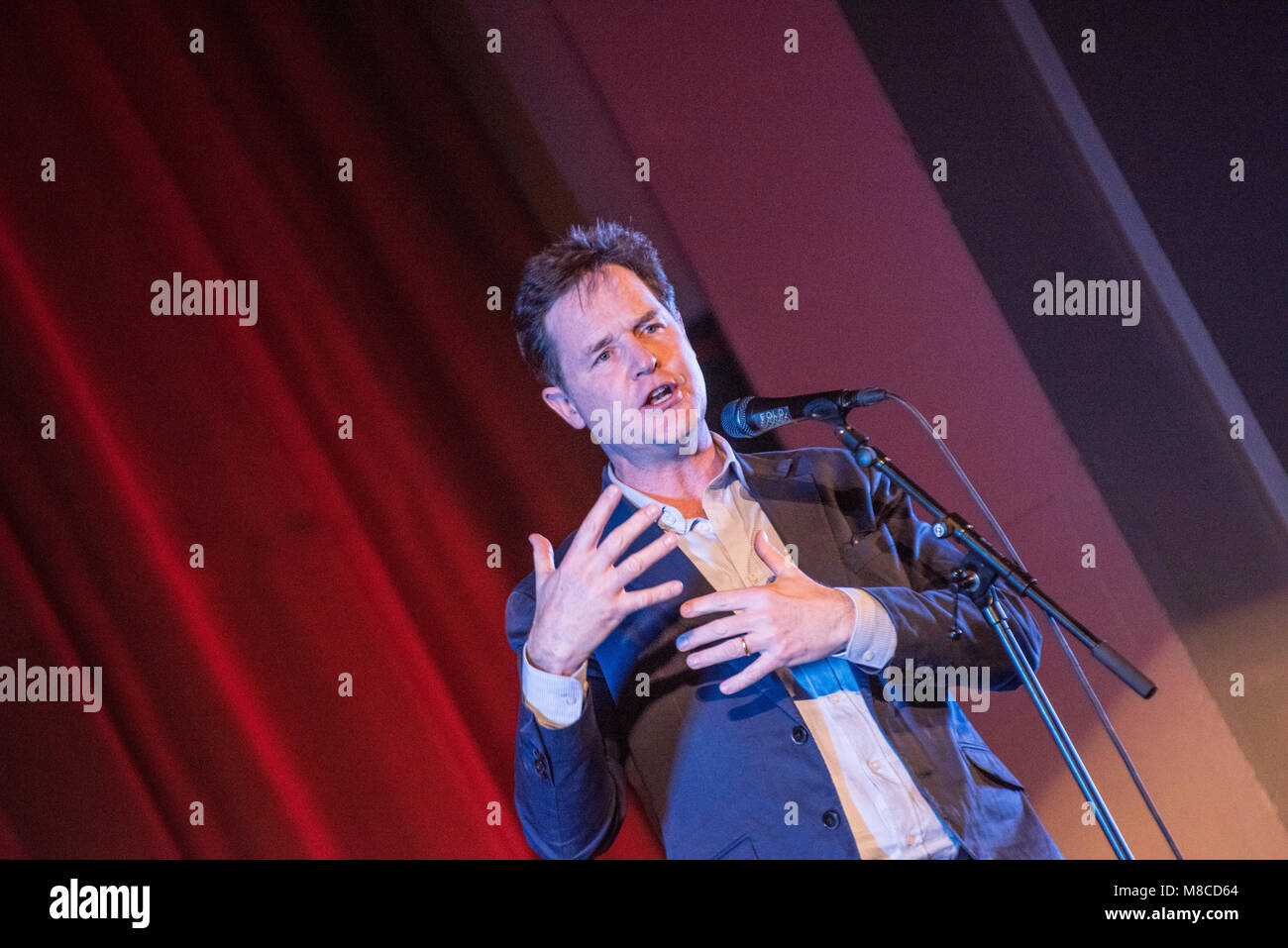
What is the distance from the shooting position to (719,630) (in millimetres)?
1599

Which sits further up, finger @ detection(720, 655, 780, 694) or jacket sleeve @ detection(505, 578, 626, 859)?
finger @ detection(720, 655, 780, 694)

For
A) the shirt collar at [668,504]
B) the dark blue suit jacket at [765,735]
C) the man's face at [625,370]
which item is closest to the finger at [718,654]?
the dark blue suit jacket at [765,735]

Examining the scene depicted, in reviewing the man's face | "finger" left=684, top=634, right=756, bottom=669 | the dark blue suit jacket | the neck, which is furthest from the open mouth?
"finger" left=684, top=634, right=756, bottom=669

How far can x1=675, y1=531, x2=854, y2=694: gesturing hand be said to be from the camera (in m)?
1.59

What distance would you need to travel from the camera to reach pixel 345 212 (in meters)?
2.28

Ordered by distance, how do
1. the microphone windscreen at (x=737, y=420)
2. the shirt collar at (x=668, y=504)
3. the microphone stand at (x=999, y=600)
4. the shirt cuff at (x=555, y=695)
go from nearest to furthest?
1. the microphone stand at (x=999, y=600)
2. the shirt cuff at (x=555, y=695)
3. the microphone windscreen at (x=737, y=420)
4. the shirt collar at (x=668, y=504)

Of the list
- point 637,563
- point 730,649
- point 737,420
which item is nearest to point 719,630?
point 730,649

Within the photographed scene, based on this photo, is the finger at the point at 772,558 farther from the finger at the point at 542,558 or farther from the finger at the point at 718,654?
the finger at the point at 542,558

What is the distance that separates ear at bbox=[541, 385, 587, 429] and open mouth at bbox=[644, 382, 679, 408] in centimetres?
17

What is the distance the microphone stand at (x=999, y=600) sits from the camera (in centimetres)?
155

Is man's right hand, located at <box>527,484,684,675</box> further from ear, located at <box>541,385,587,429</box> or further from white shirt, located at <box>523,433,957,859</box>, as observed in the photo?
ear, located at <box>541,385,587,429</box>

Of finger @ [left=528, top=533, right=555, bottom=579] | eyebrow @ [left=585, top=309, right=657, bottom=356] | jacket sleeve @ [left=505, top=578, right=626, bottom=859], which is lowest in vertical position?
jacket sleeve @ [left=505, top=578, right=626, bottom=859]

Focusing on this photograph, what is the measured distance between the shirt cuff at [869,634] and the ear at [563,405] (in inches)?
26.6
